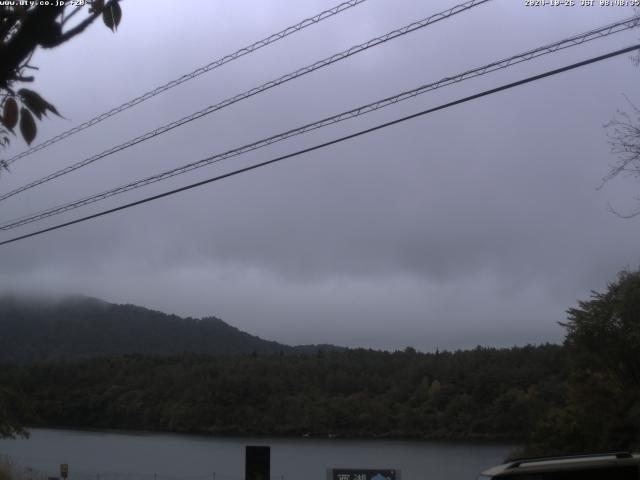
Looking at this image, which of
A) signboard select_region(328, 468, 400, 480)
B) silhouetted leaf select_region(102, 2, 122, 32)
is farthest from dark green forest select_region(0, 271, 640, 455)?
silhouetted leaf select_region(102, 2, 122, 32)

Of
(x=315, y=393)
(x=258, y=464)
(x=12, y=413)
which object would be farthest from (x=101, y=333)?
(x=258, y=464)

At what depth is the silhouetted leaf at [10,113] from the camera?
3389 mm

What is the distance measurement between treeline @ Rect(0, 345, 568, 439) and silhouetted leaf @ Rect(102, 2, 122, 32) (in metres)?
39.9

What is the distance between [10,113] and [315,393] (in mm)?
55088

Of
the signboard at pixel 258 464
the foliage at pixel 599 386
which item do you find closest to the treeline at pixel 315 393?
the foliage at pixel 599 386

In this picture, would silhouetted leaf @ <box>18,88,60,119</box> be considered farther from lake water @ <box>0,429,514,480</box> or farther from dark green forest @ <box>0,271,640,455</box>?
dark green forest @ <box>0,271,640,455</box>

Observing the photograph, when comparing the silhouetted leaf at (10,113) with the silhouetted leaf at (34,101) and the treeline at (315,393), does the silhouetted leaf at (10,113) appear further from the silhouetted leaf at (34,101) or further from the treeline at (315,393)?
the treeline at (315,393)

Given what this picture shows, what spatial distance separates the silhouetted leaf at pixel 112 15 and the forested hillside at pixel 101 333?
62.1m

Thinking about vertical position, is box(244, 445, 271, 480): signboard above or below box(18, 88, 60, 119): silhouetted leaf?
below

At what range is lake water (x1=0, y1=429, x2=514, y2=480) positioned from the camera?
32438mm

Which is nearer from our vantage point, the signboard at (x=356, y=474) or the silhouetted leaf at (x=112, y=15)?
the silhouetted leaf at (x=112, y=15)

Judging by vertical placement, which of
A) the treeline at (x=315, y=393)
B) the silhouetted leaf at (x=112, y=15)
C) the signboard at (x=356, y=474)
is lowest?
the signboard at (x=356, y=474)

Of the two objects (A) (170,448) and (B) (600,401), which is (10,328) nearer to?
(A) (170,448)

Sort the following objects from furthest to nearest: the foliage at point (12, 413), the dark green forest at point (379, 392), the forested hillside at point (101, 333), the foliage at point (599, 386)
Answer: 1. the forested hillside at point (101, 333)
2. the dark green forest at point (379, 392)
3. the foliage at point (599, 386)
4. the foliage at point (12, 413)
